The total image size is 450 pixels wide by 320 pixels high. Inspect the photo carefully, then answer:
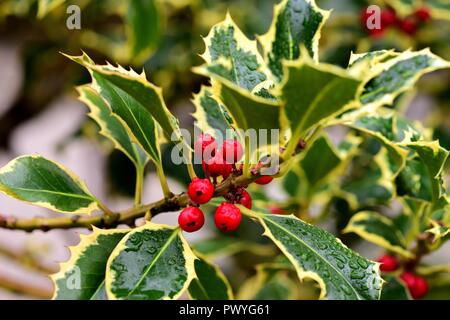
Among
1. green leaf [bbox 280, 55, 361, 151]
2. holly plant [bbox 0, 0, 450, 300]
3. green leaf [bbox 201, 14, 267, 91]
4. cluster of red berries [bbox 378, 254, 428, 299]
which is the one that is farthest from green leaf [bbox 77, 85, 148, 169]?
cluster of red berries [bbox 378, 254, 428, 299]

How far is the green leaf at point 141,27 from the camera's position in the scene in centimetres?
138

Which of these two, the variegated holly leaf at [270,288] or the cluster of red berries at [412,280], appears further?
the variegated holly leaf at [270,288]

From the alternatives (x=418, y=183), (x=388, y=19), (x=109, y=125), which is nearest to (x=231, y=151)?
(x=109, y=125)

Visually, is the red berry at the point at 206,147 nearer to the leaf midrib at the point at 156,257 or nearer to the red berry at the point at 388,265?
the leaf midrib at the point at 156,257

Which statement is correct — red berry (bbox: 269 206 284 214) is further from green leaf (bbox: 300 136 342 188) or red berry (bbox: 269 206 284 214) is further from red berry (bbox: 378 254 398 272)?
red berry (bbox: 378 254 398 272)

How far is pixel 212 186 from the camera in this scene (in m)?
0.74

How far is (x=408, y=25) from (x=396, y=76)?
2.69 ft

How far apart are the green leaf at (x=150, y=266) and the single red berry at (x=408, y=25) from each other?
98cm

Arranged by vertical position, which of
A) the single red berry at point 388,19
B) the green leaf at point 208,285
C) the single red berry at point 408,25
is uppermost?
the single red berry at point 388,19

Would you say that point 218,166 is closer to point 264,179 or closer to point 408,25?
point 264,179

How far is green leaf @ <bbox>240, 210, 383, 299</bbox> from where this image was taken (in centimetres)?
69

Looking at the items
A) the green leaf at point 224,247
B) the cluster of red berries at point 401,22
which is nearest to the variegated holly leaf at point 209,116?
the green leaf at point 224,247
